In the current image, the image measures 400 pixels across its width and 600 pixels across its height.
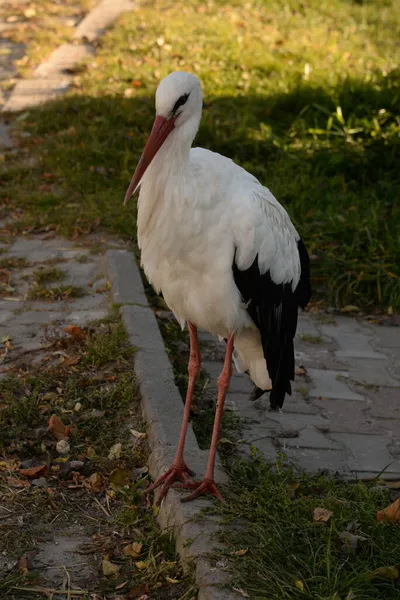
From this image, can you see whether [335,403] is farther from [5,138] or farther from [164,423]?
[5,138]

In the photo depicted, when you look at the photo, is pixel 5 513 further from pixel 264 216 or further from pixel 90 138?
pixel 90 138

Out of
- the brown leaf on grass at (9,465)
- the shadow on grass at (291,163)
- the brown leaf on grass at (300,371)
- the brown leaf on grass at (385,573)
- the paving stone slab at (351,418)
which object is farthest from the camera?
the shadow on grass at (291,163)

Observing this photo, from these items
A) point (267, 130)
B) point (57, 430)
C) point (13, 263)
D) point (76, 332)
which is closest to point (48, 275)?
point (13, 263)

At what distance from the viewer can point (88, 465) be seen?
378 centimetres

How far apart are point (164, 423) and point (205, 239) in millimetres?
852

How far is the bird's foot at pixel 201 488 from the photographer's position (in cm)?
344

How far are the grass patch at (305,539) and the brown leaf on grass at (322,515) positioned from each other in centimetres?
2

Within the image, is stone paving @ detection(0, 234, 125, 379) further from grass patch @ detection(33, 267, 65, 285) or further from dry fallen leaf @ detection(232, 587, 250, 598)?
dry fallen leaf @ detection(232, 587, 250, 598)

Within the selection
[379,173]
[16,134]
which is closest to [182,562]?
[379,173]

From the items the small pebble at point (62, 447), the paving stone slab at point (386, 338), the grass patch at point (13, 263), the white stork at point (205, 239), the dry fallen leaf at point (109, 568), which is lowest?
the paving stone slab at point (386, 338)

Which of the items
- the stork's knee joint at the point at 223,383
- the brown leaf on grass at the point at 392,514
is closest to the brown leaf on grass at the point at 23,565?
the stork's knee joint at the point at 223,383

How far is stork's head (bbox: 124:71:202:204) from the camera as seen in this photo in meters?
3.33

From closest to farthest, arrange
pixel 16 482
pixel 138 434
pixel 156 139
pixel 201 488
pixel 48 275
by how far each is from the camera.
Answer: pixel 156 139 → pixel 201 488 → pixel 16 482 → pixel 138 434 → pixel 48 275

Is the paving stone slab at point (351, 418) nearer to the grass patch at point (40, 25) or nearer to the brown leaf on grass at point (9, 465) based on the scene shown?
the brown leaf on grass at point (9, 465)
